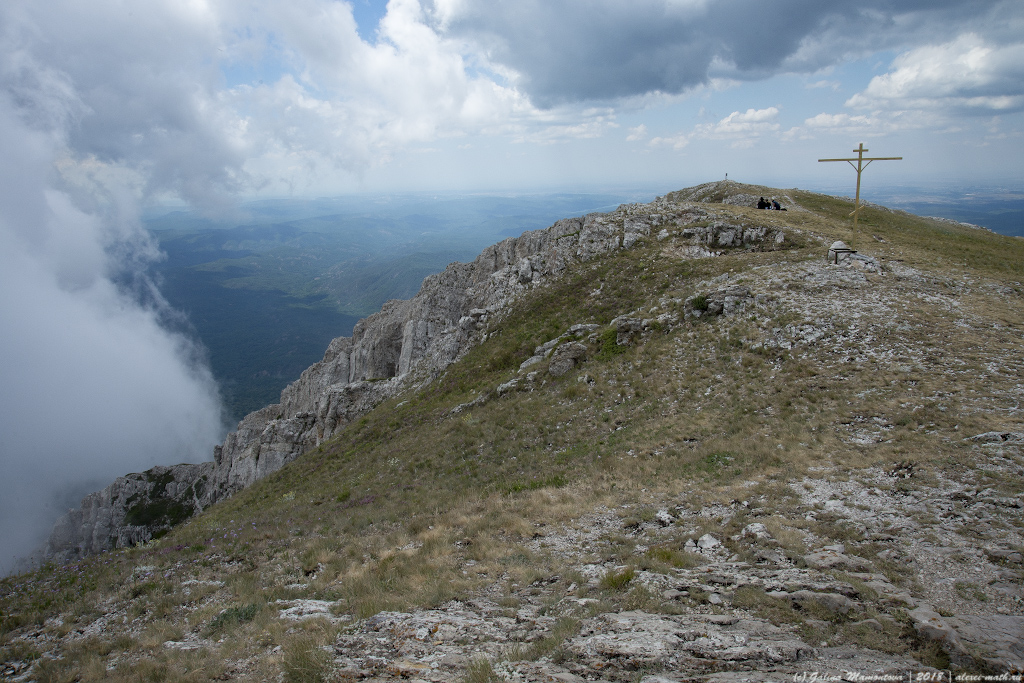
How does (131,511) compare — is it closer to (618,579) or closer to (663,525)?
(663,525)

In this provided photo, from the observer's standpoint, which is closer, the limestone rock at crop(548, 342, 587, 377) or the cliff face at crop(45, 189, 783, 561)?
the limestone rock at crop(548, 342, 587, 377)

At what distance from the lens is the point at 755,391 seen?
2109cm

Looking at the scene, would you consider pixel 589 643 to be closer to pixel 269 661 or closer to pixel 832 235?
pixel 269 661

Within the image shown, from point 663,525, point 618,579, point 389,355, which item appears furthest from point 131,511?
point 618,579

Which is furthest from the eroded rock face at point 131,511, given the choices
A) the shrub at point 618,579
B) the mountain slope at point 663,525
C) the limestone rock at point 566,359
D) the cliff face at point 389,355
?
the shrub at point 618,579

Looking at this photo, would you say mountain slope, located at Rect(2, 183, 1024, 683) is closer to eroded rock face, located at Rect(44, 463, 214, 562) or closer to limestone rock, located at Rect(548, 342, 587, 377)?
limestone rock, located at Rect(548, 342, 587, 377)

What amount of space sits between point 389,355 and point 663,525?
180 feet

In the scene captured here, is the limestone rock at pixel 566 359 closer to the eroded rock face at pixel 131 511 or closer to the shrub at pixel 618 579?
the shrub at pixel 618 579

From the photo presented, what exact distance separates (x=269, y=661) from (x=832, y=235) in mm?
47653

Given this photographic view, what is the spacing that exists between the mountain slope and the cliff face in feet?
41.0

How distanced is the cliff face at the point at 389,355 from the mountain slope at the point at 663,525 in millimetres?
12483

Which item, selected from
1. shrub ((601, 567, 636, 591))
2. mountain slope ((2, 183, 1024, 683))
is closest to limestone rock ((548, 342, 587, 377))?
mountain slope ((2, 183, 1024, 683))

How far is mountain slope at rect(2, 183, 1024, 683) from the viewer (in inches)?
314

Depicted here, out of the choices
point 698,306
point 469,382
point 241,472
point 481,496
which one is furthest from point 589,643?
point 241,472
